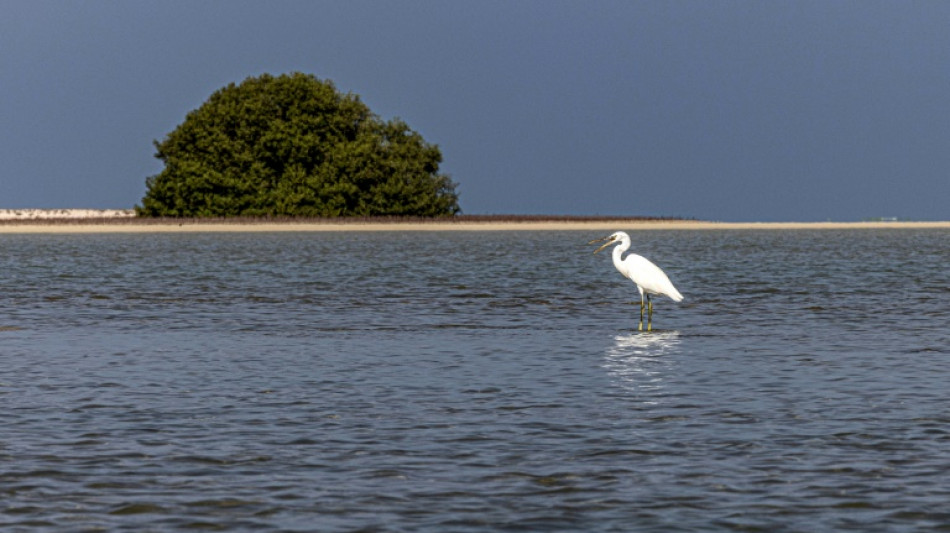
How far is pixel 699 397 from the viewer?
50.7ft

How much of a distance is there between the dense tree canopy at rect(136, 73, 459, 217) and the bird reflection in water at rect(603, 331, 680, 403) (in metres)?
85.6

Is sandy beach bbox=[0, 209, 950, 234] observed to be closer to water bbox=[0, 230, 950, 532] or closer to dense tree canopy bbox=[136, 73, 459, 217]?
dense tree canopy bbox=[136, 73, 459, 217]

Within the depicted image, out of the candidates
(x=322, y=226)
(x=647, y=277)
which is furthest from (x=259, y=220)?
(x=647, y=277)

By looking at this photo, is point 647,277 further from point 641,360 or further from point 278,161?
point 278,161

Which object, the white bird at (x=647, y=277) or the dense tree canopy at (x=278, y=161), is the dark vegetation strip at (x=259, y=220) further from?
the white bird at (x=647, y=277)

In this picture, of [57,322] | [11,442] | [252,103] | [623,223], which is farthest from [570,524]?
[623,223]

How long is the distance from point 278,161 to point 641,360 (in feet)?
307

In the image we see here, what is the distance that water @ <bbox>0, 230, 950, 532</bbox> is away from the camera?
1002cm

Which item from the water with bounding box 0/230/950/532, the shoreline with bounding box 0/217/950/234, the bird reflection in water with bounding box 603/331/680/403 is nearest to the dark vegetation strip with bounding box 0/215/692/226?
the shoreline with bounding box 0/217/950/234

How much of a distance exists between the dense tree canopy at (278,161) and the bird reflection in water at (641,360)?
85.6 metres

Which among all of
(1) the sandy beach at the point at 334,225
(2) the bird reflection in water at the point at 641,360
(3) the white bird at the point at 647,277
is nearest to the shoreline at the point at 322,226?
(1) the sandy beach at the point at 334,225

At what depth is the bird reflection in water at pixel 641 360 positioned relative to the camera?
16859mm

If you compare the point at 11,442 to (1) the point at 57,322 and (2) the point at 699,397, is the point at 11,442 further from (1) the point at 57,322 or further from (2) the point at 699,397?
(1) the point at 57,322

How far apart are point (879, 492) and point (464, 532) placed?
336 centimetres
